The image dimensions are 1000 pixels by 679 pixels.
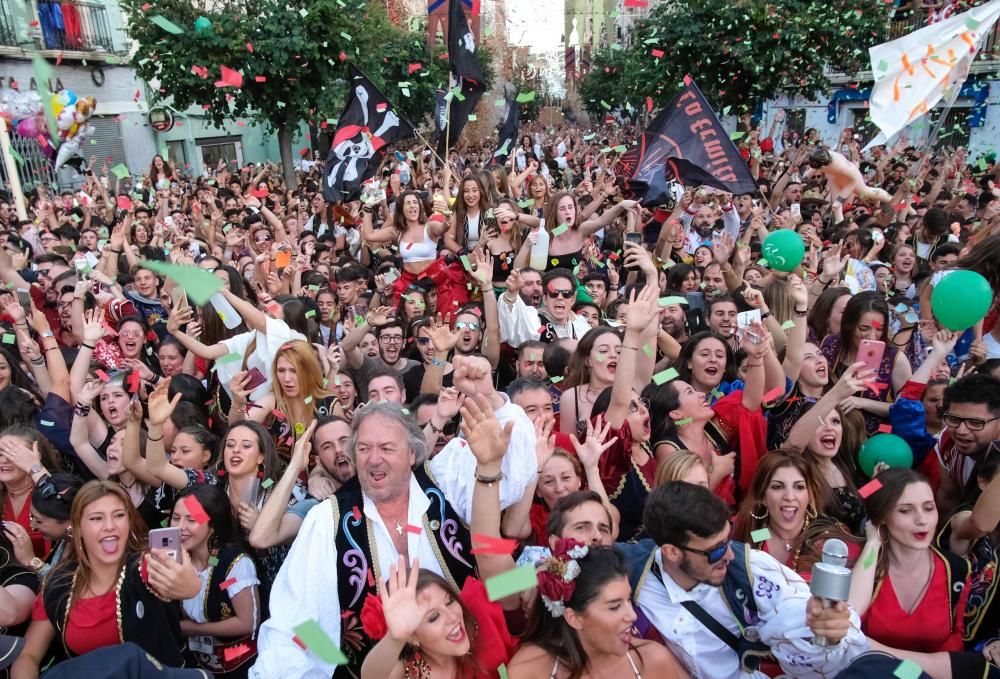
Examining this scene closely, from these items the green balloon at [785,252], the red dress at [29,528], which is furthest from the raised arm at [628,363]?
the red dress at [29,528]

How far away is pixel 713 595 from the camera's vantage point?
255 centimetres

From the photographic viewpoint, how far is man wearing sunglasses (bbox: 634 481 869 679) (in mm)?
2477

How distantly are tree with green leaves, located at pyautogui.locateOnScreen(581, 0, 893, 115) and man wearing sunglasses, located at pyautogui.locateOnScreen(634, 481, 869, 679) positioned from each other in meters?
13.5

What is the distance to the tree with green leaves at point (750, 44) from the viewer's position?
560 inches

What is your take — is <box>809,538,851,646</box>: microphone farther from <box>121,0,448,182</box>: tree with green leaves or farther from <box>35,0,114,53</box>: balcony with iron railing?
<box>35,0,114,53</box>: balcony with iron railing

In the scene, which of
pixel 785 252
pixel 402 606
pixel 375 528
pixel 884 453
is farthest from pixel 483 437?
pixel 785 252

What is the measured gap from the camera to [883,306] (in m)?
4.54

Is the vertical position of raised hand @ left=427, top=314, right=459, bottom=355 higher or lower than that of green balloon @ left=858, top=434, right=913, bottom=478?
higher

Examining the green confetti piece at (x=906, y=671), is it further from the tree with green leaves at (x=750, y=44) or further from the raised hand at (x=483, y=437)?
the tree with green leaves at (x=750, y=44)

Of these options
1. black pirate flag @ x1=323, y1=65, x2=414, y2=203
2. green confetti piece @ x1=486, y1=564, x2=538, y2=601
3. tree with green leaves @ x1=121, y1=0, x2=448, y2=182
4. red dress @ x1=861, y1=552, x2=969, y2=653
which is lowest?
red dress @ x1=861, y1=552, x2=969, y2=653

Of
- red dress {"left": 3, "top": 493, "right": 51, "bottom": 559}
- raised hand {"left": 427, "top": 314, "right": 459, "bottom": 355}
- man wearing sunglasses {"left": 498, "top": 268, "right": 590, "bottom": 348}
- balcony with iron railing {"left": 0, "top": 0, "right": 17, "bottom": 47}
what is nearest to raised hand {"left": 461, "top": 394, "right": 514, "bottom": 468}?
raised hand {"left": 427, "top": 314, "right": 459, "bottom": 355}

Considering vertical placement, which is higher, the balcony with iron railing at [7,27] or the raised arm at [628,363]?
the balcony with iron railing at [7,27]

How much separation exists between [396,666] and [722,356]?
2631mm

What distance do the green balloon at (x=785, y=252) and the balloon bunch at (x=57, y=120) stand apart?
37.3ft
